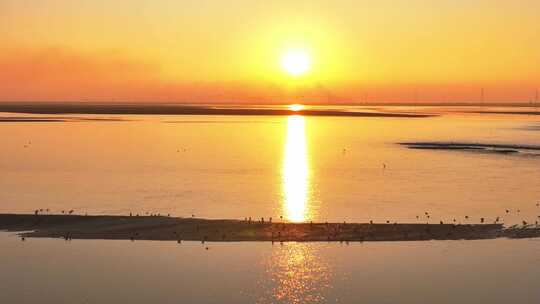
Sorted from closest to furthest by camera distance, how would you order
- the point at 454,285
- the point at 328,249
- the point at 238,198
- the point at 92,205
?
the point at 454,285
the point at 328,249
the point at 92,205
the point at 238,198

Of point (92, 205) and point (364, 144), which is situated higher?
point (364, 144)

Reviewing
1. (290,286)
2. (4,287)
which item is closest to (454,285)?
(290,286)

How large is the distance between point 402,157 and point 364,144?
74.1 ft

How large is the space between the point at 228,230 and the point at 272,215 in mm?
5632

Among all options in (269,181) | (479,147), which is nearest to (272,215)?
(269,181)

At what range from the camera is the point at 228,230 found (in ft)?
111

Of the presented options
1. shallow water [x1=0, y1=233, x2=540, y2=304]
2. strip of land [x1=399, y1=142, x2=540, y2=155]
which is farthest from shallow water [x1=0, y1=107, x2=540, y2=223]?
shallow water [x1=0, y1=233, x2=540, y2=304]

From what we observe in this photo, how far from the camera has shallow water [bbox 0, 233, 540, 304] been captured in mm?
24422

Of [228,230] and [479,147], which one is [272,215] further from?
[479,147]

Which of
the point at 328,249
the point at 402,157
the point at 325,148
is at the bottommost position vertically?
the point at 328,249

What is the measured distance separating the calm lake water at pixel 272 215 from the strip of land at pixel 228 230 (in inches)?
44.9

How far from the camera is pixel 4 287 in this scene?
25.0m

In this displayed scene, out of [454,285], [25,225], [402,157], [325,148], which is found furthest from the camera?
[325,148]

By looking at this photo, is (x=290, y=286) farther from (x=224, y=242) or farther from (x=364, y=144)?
(x=364, y=144)
